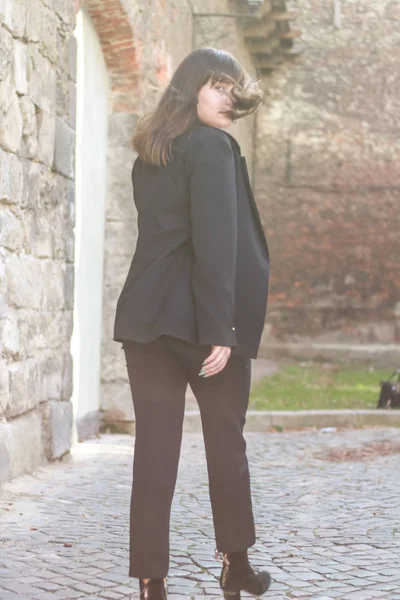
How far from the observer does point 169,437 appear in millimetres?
2939

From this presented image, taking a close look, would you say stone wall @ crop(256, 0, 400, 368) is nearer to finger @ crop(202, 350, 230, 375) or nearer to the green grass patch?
the green grass patch

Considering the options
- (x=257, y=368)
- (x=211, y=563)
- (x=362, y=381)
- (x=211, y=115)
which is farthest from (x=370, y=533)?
(x=257, y=368)

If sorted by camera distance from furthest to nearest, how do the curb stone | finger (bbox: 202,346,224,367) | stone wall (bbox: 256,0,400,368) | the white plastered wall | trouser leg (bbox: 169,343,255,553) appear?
1. stone wall (bbox: 256,0,400,368)
2. the curb stone
3. the white plastered wall
4. trouser leg (bbox: 169,343,255,553)
5. finger (bbox: 202,346,224,367)

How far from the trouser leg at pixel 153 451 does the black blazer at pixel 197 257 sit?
93 millimetres

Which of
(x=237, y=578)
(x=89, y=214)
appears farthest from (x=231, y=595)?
(x=89, y=214)

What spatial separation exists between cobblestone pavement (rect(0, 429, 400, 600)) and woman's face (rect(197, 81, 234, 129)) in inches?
57.0

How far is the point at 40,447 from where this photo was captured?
5812 mm

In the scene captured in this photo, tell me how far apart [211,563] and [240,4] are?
1081cm

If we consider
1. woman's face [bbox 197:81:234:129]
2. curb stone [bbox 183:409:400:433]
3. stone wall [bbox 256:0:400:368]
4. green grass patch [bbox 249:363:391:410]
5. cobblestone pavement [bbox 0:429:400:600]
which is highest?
stone wall [bbox 256:0:400:368]

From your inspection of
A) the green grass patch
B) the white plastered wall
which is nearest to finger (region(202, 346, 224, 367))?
the white plastered wall

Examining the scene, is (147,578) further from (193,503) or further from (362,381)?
(362,381)

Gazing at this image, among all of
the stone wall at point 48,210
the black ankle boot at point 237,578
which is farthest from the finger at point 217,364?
the stone wall at point 48,210

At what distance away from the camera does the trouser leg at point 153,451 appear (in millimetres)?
2918

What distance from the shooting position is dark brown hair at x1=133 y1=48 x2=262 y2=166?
3000 mm
